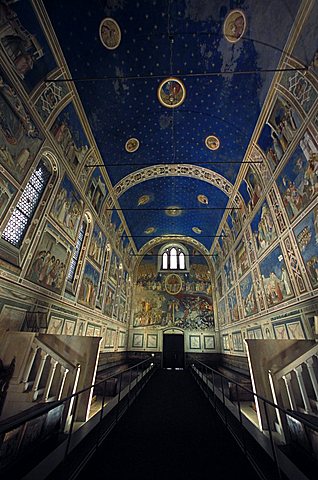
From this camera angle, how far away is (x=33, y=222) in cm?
702

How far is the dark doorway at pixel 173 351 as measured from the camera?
1850 cm

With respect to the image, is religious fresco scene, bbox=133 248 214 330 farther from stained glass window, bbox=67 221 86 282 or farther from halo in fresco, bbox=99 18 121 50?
halo in fresco, bbox=99 18 121 50

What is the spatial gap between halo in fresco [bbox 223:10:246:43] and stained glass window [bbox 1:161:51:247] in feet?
25.3

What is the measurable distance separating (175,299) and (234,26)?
17900 mm

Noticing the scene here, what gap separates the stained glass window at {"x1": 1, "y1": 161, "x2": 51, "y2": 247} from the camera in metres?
6.38

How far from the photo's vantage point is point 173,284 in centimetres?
2055

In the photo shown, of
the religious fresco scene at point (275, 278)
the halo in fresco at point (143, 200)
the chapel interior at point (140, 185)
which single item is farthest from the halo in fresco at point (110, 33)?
the religious fresco scene at point (275, 278)

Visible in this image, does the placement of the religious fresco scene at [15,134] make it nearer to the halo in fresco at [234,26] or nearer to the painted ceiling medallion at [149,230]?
the halo in fresco at [234,26]

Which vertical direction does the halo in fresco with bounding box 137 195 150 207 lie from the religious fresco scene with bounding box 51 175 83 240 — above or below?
above

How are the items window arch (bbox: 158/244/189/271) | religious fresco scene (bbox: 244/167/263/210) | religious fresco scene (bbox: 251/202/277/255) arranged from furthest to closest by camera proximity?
window arch (bbox: 158/244/189/271), religious fresco scene (bbox: 244/167/263/210), religious fresco scene (bbox: 251/202/277/255)

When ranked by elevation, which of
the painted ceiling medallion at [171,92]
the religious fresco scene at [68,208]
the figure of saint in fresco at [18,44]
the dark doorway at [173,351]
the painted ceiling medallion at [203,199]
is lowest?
the dark doorway at [173,351]

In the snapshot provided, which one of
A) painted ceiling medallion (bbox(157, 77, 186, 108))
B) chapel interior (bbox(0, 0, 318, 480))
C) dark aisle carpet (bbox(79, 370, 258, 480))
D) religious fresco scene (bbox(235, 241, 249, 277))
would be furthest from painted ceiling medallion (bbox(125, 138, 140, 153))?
dark aisle carpet (bbox(79, 370, 258, 480))

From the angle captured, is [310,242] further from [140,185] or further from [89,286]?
[140,185]

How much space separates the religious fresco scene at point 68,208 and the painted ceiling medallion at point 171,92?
540 cm
